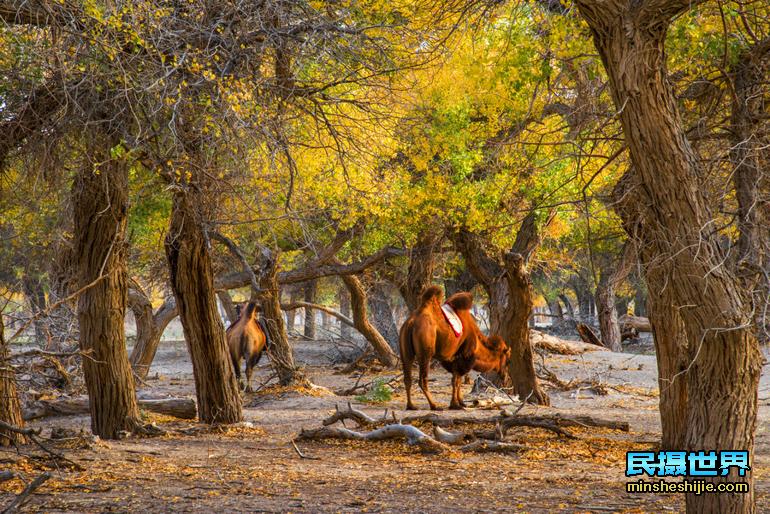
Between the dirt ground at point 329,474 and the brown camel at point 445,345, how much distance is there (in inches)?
67.4

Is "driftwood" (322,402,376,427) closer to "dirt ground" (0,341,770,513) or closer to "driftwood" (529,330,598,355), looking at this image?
"dirt ground" (0,341,770,513)

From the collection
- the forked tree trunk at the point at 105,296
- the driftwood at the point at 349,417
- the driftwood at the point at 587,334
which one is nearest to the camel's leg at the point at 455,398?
the driftwood at the point at 349,417

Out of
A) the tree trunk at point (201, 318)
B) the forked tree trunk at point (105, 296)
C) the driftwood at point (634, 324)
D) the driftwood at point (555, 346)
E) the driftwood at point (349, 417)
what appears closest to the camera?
the forked tree trunk at point (105, 296)

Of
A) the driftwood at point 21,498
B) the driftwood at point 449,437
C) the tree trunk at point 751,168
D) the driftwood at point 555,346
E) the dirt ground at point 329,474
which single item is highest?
the tree trunk at point 751,168

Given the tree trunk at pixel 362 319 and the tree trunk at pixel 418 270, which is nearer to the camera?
the tree trunk at pixel 418 270

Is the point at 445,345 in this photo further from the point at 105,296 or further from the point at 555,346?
the point at 555,346

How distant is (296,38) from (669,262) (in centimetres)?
394

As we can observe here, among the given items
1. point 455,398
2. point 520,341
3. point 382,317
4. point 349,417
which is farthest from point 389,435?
point 382,317

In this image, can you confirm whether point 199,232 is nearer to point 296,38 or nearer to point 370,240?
point 296,38

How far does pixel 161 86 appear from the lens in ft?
24.2

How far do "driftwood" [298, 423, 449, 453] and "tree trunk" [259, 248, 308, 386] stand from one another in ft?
21.4

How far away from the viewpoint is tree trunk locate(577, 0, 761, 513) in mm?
5211

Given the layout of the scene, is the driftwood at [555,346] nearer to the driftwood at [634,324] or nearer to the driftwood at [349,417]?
the driftwood at [634,324]

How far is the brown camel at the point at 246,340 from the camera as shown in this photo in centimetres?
1777
